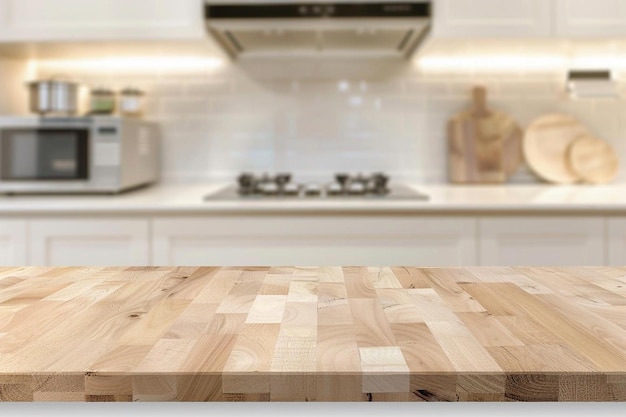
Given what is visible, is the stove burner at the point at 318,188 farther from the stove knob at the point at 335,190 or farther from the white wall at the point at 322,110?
the white wall at the point at 322,110

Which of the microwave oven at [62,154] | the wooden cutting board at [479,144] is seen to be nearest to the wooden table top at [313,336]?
the microwave oven at [62,154]

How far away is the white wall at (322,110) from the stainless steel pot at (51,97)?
1.14 ft

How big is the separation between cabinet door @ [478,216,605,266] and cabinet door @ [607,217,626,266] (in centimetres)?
2

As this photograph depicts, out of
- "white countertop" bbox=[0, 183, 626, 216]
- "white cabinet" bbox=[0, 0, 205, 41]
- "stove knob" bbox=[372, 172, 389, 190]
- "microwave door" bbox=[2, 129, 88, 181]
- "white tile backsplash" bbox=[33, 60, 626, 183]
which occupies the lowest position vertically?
"white countertop" bbox=[0, 183, 626, 216]

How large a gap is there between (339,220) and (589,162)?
48.6 inches

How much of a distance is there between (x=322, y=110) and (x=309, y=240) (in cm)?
87

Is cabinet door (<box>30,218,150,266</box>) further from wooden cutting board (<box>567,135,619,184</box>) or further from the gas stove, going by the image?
wooden cutting board (<box>567,135,619,184</box>)

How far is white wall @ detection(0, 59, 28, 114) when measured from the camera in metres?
2.58

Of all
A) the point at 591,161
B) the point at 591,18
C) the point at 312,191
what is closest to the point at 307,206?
the point at 312,191

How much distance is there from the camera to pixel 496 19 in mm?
2332

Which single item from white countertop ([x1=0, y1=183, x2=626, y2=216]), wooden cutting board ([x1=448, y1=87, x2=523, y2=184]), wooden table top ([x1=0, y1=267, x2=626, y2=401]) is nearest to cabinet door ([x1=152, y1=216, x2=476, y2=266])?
white countertop ([x1=0, y1=183, x2=626, y2=216])

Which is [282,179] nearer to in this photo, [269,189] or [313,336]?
[269,189]

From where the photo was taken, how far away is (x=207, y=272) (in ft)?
3.53

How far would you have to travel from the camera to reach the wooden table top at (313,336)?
0.61m
